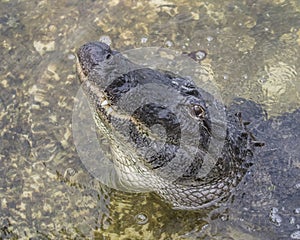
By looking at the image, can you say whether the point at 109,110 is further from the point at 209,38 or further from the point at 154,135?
the point at 209,38

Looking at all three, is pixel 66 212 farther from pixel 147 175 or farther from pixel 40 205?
pixel 147 175

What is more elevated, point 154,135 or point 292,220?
point 154,135

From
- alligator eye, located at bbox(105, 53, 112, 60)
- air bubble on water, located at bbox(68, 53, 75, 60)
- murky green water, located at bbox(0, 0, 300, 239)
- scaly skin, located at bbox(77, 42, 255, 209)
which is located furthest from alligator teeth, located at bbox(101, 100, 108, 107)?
air bubble on water, located at bbox(68, 53, 75, 60)

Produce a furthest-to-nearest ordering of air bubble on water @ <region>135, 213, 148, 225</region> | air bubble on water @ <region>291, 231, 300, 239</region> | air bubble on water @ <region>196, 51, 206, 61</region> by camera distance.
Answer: air bubble on water @ <region>196, 51, 206, 61</region>
air bubble on water @ <region>135, 213, 148, 225</region>
air bubble on water @ <region>291, 231, 300, 239</region>

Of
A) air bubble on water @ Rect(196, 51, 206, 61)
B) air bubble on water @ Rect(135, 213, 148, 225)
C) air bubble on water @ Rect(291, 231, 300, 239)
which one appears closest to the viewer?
air bubble on water @ Rect(291, 231, 300, 239)

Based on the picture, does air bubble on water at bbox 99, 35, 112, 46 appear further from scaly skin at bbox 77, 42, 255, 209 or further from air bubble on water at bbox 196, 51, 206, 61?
scaly skin at bbox 77, 42, 255, 209

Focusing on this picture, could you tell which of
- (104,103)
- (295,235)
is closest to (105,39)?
(104,103)
